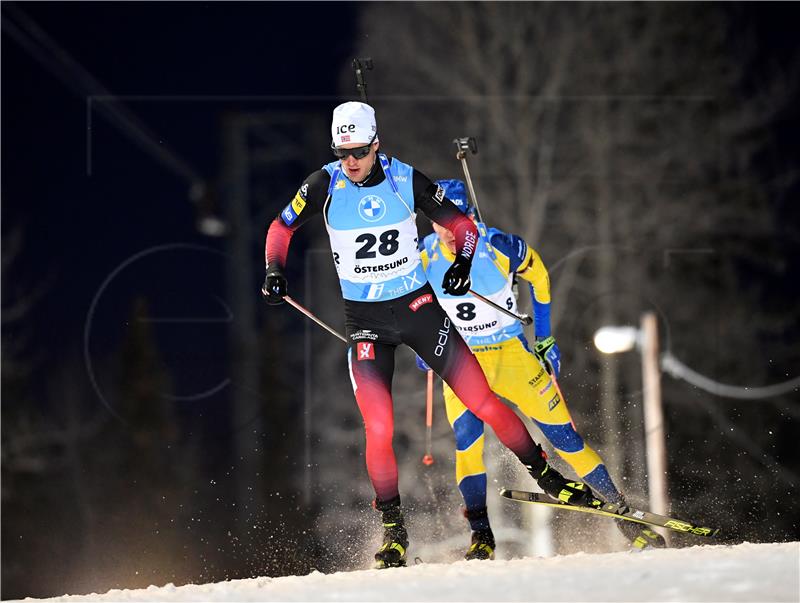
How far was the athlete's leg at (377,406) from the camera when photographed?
4559 mm

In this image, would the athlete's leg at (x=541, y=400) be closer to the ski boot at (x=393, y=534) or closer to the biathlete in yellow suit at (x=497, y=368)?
the biathlete in yellow suit at (x=497, y=368)

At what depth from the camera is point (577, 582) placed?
11.9 ft

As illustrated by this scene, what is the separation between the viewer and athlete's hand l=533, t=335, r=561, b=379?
561cm

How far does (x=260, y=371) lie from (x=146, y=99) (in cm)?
270

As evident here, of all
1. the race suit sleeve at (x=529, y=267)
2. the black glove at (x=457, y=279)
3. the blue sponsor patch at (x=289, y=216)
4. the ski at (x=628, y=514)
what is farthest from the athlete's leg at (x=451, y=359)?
the race suit sleeve at (x=529, y=267)

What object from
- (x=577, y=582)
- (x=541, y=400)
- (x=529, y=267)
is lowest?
(x=577, y=582)

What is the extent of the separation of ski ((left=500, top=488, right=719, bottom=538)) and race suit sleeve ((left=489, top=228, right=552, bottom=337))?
901 mm

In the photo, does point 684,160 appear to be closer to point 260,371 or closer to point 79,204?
point 260,371

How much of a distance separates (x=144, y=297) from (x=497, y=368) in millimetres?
4880

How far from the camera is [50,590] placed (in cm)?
967

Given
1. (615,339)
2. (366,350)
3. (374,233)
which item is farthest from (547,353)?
(615,339)

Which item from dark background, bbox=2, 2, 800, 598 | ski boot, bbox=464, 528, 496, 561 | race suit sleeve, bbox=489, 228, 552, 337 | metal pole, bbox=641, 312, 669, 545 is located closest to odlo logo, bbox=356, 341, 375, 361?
race suit sleeve, bbox=489, 228, 552, 337

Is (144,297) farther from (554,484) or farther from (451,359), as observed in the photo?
(554,484)

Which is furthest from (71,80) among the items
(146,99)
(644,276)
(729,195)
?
(729,195)
